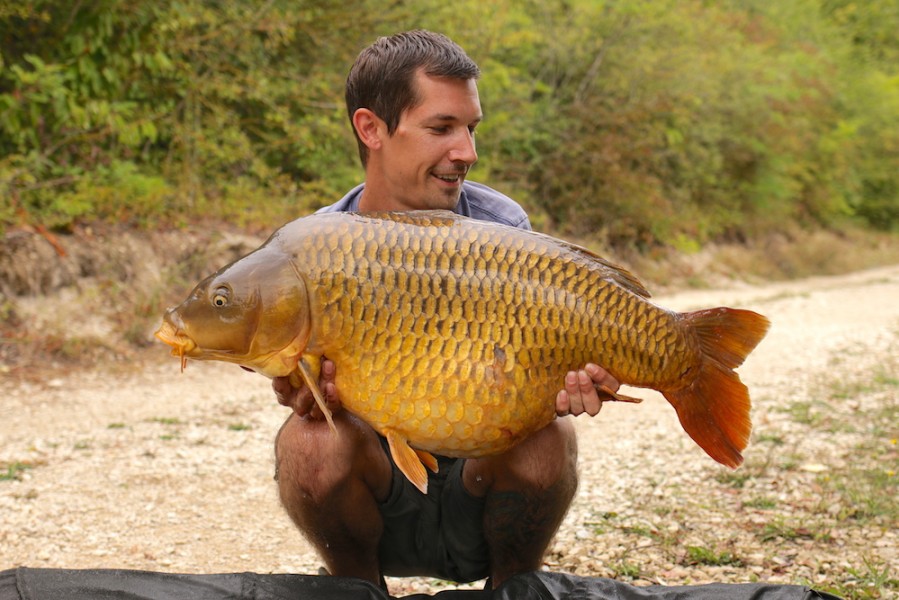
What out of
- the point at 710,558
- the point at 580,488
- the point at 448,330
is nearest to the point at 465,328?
the point at 448,330

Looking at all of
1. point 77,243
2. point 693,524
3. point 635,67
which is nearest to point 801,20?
point 635,67

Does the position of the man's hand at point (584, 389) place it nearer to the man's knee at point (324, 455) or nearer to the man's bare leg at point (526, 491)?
the man's bare leg at point (526, 491)

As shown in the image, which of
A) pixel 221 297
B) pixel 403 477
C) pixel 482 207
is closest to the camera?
pixel 221 297

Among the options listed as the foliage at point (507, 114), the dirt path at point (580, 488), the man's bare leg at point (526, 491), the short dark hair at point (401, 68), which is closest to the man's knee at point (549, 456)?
the man's bare leg at point (526, 491)

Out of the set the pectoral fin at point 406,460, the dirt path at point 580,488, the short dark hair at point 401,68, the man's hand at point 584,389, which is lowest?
the dirt path at point 580,488

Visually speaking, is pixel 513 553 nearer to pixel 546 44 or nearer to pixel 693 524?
pixel 693 524

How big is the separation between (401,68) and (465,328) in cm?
78

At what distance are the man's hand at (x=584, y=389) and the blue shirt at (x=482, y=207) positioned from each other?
686 mm

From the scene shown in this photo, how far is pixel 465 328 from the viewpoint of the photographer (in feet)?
5.03

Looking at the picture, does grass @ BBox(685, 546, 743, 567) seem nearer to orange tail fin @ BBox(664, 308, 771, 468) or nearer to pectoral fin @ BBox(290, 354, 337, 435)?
orange tail fin @ BBox(664, 308, 771, 468)

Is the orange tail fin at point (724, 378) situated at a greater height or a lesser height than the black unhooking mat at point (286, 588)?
greater

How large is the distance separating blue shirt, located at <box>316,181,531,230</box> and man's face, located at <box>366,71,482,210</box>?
6.0 inches

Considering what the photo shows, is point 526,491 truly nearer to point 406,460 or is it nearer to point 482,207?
point 406,460

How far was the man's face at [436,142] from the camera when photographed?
201 centimetres
